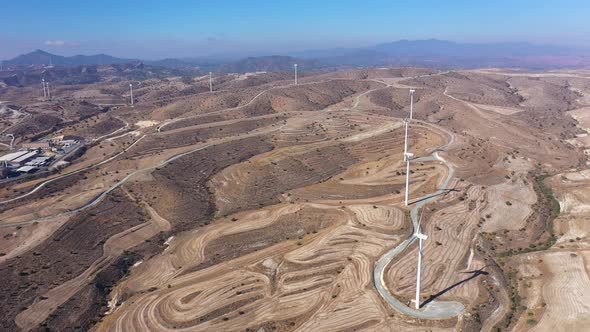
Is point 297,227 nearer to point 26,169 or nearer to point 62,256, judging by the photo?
point 62,256

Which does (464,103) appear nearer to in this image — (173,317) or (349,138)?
(349,138)

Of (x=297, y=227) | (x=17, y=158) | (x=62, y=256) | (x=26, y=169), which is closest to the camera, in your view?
(x=62, y=256)

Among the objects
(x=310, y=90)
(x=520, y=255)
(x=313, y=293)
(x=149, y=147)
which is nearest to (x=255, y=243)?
(x=313, y=293)

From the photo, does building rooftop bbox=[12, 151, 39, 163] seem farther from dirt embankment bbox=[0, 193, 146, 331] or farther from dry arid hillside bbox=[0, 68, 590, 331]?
dirt embankment bbox=[0, 193, 146, 331]

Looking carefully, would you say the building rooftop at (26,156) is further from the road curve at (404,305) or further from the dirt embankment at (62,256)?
the road curve at (404,305)

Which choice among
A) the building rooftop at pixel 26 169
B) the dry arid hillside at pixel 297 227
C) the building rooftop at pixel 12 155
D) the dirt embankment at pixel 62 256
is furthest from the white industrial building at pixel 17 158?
the dirt embankment at pixel 62 256

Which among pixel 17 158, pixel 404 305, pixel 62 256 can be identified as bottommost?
pixel 404 305

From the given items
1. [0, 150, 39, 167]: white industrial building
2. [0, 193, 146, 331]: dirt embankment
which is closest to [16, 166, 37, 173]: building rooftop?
[0, 150, 39, 167]: white industrial building

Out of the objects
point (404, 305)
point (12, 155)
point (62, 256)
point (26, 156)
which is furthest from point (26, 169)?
point (404, 305)
